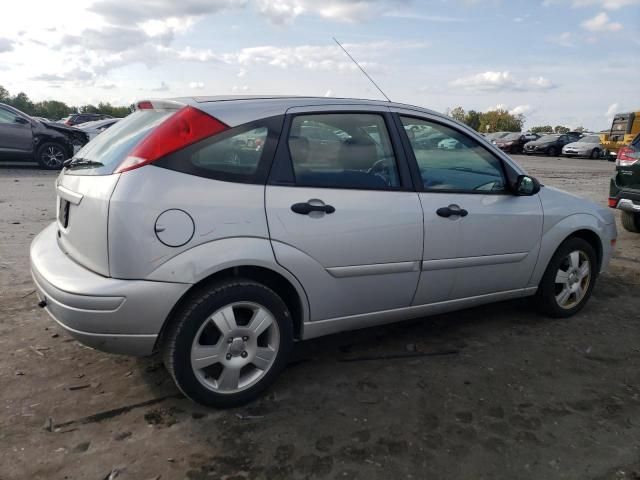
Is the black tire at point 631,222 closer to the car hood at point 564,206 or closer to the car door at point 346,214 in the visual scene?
the car hood at point 564,206

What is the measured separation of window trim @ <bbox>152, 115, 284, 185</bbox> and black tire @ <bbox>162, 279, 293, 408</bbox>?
55cm

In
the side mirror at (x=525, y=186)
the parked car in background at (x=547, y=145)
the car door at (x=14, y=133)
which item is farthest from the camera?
the parked car in background at (x=547, y=145)

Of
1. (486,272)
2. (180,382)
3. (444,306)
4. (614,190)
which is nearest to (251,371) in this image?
(180,382)

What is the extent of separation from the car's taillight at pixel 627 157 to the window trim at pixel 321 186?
5145 mm

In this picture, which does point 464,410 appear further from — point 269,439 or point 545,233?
point 545,233

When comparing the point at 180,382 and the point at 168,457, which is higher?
the point at 180,382

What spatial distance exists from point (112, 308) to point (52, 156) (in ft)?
42.5

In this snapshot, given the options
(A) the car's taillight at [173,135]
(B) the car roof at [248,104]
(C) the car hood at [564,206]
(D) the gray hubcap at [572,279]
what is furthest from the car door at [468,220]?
(A) the car's taillight at [173,135]

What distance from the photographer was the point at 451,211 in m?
3.49

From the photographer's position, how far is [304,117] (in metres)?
3.12

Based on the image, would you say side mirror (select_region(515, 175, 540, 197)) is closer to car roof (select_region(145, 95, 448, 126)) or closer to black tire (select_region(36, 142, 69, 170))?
car roof (select_region(145, 95, 448, 126))

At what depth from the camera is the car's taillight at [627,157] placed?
23.3ft

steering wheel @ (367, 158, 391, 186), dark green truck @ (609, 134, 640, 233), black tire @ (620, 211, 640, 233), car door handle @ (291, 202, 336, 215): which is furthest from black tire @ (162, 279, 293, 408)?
black tire @ (620, 211, 640, 233)

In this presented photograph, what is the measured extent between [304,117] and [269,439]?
69.4 inches
